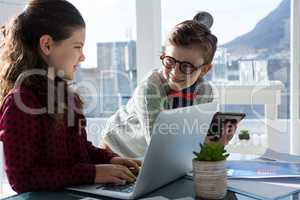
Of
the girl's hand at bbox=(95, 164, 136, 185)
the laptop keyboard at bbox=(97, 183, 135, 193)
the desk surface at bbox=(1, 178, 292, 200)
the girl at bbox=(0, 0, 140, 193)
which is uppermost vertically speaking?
the girl at bbox=(0, 0, 140, 193)

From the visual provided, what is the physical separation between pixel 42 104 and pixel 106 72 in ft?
→ 4.82

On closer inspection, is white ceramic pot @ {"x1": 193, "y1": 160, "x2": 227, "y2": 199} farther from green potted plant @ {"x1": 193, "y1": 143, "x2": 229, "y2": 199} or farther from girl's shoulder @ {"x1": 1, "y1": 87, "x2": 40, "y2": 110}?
girl's shoulder @ {"x1": 1, "y1": 87, "x2": 40, "y2": 110}

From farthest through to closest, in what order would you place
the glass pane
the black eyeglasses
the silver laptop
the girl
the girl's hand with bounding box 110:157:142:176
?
1. the glass pane
2. the black eyeglasses
3. the girl's hand with bounding box 110:157:142:176
4. the girl
5. the silver laptop

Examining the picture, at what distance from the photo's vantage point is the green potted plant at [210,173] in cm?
83

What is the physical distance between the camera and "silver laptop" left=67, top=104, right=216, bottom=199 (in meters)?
0.83

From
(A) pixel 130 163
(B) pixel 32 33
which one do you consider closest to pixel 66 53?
(B) pixel 32 33

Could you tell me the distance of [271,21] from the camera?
2176 millimetres

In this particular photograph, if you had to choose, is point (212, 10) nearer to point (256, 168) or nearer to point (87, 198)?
point (256, 168)

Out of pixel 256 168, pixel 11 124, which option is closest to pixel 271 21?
pixel 256 168

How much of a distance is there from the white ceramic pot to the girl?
21 centimetres

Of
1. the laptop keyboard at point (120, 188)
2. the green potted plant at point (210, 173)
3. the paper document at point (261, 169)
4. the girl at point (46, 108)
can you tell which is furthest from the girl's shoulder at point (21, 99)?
the paper document at point (261, 169)

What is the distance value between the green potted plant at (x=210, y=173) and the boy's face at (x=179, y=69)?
587 mm

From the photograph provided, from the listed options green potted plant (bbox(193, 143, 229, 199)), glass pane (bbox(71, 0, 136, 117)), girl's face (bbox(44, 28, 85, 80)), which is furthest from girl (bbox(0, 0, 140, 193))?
glass pane (bbox(71, 0, 136, 117))

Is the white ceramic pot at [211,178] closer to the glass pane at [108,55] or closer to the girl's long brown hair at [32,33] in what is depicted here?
the girl's long brown hair at [32,33]
